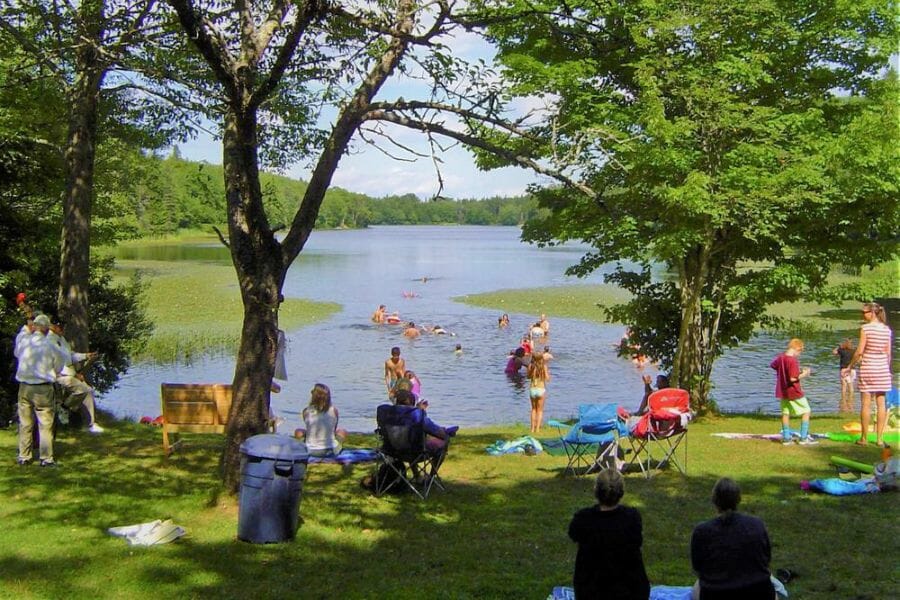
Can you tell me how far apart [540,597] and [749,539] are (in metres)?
1.73

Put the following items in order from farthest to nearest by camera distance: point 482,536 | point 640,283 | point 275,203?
point 640,283 < point 275,203 < point 482,536

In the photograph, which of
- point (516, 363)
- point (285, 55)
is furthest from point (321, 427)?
point (516, 363)

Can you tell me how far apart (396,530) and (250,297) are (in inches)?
97.5

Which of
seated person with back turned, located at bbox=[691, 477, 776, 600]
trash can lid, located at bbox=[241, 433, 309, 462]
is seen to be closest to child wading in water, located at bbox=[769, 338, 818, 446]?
trash can lid, located at bbox=[241, 433, 309, 462]

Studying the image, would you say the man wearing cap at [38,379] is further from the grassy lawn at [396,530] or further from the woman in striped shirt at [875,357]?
the woman in striped shirt at [875,357]

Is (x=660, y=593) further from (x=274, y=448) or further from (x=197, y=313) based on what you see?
(x=197, y=313)

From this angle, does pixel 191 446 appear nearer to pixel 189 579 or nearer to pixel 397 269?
pixel 189 579

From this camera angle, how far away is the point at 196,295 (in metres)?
41.4

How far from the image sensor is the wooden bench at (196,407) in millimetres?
10109

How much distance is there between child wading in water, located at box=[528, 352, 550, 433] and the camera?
47.0ft

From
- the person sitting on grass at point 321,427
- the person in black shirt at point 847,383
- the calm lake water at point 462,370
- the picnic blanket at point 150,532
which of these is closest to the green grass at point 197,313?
the calm lake water at point 462,370

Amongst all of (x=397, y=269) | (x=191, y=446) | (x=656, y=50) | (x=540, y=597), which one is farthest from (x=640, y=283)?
(x=397, y=269)

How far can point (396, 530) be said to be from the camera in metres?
7.29

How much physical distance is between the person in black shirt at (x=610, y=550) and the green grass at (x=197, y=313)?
22.6 meters
